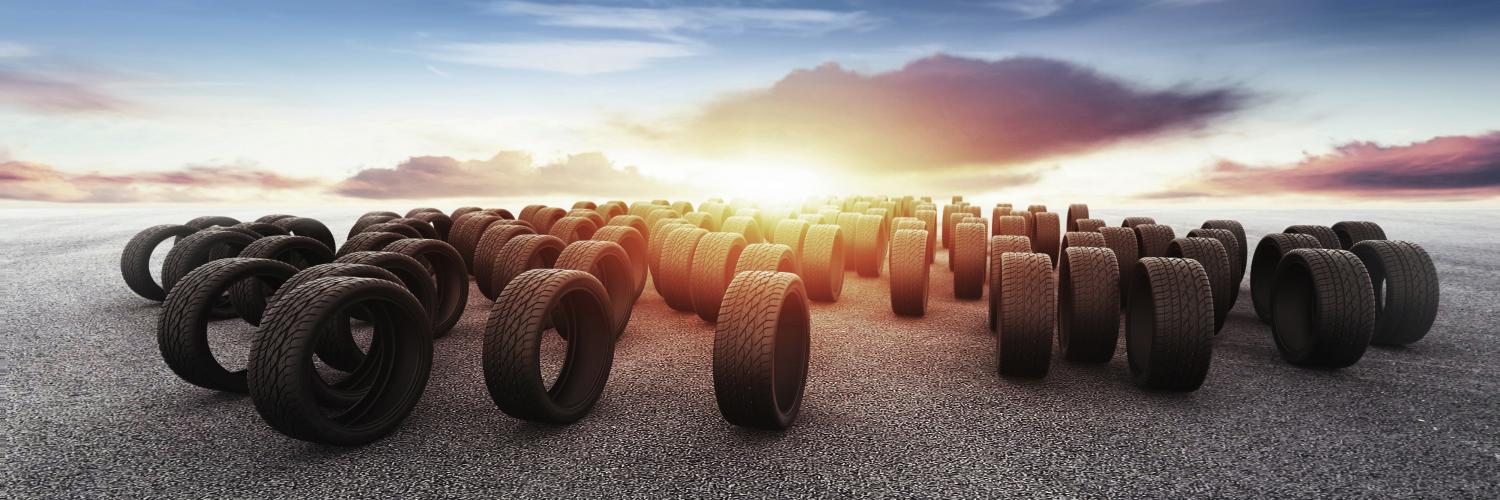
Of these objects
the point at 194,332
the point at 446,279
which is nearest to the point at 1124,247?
the point at 446,279

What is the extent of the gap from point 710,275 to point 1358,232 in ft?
33.7

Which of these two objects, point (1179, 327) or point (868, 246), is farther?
point (868, 246)

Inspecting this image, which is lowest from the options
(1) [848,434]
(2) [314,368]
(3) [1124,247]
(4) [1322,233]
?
(1) [848,434]

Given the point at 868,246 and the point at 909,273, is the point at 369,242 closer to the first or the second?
the point at 909,273

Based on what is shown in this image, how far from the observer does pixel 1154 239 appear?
31.3 feet

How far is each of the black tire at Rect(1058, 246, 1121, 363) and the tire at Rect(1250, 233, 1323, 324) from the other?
3.35m

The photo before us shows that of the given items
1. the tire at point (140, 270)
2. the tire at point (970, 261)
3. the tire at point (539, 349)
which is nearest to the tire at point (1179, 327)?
the tire at point (970, 261)

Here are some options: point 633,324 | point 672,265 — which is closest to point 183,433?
point 633,324

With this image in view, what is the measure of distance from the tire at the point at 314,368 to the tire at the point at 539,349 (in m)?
0.85

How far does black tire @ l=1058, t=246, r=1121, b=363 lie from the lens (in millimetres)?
6086

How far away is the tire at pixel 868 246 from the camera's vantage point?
11.7 metres

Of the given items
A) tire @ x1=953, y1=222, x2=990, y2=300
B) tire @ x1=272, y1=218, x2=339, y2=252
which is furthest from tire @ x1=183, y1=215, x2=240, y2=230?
tire @ x1=953, y1=222, x2=990, y2=300

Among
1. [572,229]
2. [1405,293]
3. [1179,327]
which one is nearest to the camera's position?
[1179,327]

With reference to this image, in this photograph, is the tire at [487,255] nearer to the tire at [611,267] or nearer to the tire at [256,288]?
the tire at [256,288]
